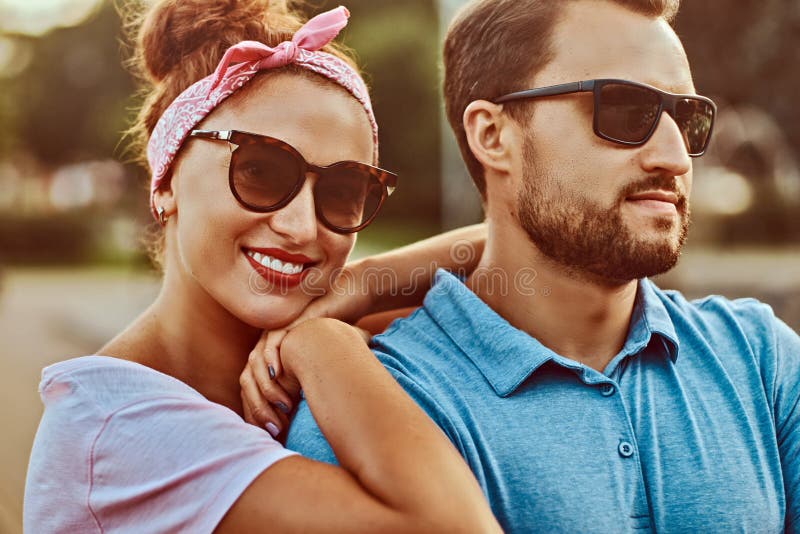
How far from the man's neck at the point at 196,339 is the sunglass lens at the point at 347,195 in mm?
483

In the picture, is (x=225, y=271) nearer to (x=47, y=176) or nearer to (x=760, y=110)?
(x=760, y=110)

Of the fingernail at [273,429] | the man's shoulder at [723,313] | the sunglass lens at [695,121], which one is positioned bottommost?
the fingernail at [273,429]

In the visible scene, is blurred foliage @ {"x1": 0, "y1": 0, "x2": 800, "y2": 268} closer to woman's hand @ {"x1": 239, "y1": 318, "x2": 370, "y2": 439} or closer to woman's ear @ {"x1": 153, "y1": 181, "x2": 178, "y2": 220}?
woman's ear @ {"x1": 153, "y1": 181, "x2": 178, "y2": 220}

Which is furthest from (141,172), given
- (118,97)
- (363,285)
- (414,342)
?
(118,97)

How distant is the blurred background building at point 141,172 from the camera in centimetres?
1223

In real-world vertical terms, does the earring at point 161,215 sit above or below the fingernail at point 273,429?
above

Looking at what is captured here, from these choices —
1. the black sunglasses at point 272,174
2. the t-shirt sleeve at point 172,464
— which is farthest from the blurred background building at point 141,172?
the t-shirt sleeve at point 172,464

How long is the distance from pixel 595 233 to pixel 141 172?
222 cm

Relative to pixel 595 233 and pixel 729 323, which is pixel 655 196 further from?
pixel 729 323

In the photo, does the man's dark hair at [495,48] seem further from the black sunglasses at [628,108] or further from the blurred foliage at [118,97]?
the blurred foliage at [118,97]

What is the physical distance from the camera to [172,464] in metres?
2.15

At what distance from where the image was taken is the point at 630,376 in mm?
2615

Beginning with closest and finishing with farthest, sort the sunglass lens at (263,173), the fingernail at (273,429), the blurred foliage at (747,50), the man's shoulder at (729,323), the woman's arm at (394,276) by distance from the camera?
1. the fingernail at (273,429)
2. the sunglass lens at (263,173)
3. the man's shoulder at (729,323)
4. the woman's arm at (394,276)
5. the blurred foliage at (747,50)

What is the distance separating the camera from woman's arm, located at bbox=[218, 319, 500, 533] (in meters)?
1.95
